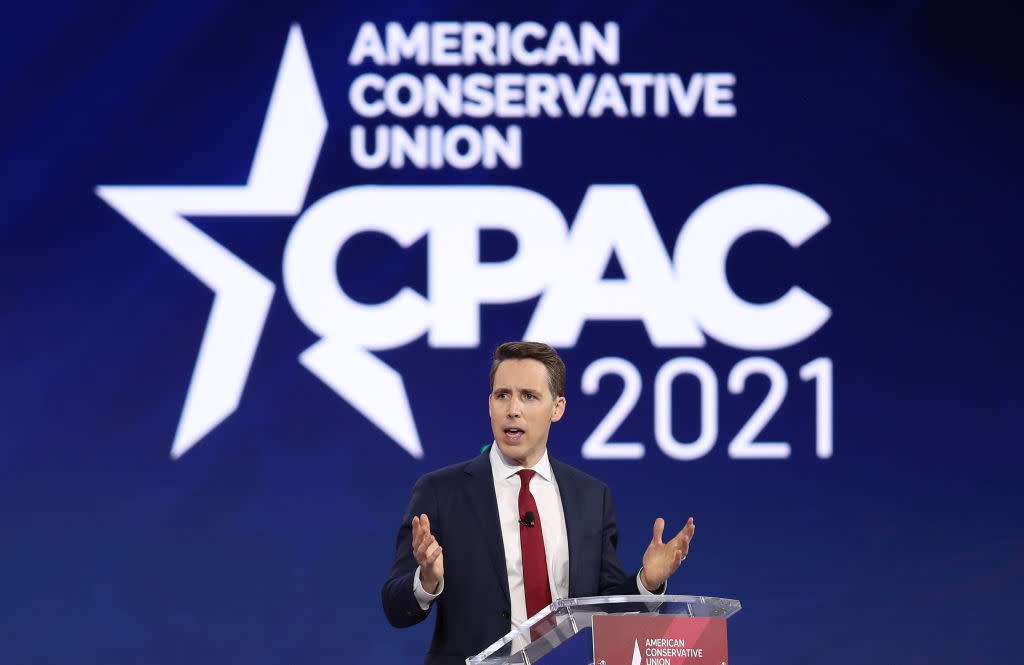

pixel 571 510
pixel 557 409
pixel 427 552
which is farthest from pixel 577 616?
pixel 557 409

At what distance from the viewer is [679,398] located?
4.75 metres

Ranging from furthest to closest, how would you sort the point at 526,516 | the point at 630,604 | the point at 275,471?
the point at 275,471 < the point at 526,516 < the point at 630,604

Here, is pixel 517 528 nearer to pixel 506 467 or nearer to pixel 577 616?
pixel 506 467

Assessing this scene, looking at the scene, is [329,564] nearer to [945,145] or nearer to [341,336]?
[341,336]

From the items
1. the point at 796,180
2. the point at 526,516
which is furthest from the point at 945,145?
the point at 526,516

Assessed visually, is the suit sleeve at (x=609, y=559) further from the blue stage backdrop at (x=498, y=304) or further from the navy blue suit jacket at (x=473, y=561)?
the blue stage backdrop at (x=498, y=304)

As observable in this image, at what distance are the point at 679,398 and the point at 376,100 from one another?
1.75 m

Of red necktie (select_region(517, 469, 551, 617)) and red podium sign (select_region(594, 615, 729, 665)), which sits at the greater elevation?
red necktie (select_region(517, 469, 551, 617))

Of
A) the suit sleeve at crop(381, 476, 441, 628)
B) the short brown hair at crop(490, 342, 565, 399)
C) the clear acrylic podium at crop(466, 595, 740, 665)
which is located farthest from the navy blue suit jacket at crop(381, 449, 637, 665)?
the clear acrylic podium at crop(466, 595, 740, 665)

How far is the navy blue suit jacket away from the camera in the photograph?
2.71m

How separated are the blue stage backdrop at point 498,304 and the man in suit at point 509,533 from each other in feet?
6.15

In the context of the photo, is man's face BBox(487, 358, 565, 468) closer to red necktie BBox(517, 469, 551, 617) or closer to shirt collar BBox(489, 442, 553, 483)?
shirt collar BBox(489, 442, 553, 483)

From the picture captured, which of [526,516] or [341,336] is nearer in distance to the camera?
[526,516]

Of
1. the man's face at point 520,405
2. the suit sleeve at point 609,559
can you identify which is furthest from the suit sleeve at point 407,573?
the suit sleeve at point 609,559
